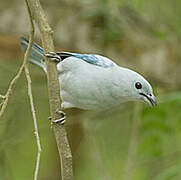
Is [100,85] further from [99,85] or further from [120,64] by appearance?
[120,64]

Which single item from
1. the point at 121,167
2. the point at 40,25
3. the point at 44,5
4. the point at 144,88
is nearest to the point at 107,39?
the point at 44,5

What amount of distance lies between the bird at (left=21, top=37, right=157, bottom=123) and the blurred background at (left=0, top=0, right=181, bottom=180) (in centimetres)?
114

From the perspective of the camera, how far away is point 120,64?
138 inches

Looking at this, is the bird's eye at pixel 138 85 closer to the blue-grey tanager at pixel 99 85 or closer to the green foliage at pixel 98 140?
the blue-grey tanager at pixel 99 85

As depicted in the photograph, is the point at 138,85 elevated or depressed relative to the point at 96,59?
depressed

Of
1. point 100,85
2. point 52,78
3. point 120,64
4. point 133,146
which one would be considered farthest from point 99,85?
point 120,64

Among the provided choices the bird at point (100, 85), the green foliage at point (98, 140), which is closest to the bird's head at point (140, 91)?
the bird at point (100, 85)

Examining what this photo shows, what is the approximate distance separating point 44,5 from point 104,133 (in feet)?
3.97

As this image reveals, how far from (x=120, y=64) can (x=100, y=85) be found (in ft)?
4.99

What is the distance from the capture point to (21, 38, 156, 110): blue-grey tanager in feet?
6.40

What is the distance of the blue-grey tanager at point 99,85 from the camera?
1.95 metres

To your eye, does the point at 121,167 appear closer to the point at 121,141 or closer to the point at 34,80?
the point at 121,141

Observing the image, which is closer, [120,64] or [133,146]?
[133,146]

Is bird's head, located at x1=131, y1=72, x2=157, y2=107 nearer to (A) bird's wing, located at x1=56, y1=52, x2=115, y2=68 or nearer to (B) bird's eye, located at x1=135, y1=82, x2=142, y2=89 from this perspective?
(B) bird's eye, located at x1=135, y1=82, x2=142, y2=89
